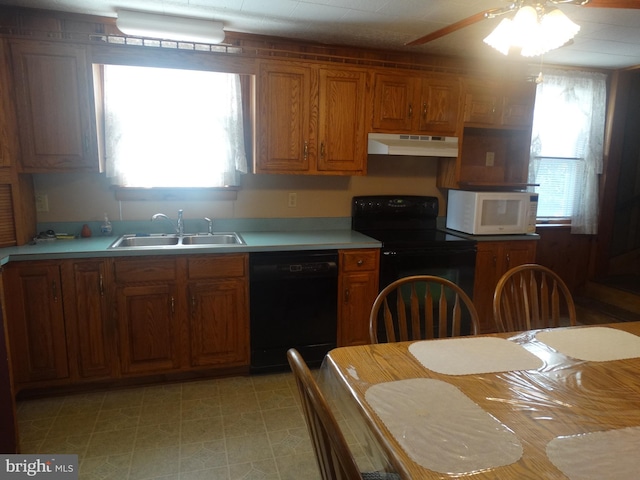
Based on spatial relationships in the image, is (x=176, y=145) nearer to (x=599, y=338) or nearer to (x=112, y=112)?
(x=112, y=112)

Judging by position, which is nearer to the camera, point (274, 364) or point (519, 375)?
point (519, 375)

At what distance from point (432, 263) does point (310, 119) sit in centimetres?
134

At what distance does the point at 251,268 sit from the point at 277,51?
150cm

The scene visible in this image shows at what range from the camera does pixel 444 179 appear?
3539 millimetres

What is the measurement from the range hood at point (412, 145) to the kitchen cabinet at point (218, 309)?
4.05ft

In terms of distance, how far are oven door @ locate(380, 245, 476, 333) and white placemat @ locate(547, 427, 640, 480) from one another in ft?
6.33

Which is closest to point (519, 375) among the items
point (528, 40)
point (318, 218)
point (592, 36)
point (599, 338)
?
point (599, 338)

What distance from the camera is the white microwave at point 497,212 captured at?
10.5 feet

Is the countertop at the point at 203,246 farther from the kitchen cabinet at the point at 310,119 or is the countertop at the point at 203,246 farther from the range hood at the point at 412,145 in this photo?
the range hood at the point at 412,145

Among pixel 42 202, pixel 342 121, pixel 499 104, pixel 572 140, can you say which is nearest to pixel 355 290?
pixel 342 121

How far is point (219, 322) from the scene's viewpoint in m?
2.66

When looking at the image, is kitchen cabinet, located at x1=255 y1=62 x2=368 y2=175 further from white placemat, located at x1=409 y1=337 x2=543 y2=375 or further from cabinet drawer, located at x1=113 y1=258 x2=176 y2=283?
white placemat, located at x1=409 y1=337 x2=543 y2=375

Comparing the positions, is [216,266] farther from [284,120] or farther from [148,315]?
[284,120]

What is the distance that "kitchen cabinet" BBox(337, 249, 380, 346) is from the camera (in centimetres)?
285
